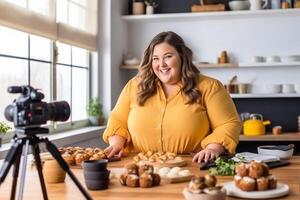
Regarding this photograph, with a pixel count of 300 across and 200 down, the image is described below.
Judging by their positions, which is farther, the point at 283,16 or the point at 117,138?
the point at 283,16

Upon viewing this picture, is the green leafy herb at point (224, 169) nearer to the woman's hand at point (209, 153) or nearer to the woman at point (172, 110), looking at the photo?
the woman's hand at point (209, 153)

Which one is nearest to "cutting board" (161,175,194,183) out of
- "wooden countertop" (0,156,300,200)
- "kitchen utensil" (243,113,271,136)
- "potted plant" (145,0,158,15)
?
"wooden countertop" (0,156,300,200)

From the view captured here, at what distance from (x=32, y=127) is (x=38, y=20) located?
7.24 feet

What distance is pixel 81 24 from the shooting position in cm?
422

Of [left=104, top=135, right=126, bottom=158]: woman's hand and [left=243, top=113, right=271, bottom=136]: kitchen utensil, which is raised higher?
[left=104, top=135, right=126, bottom=158]: woman's hand

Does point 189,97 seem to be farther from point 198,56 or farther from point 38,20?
point 198,56

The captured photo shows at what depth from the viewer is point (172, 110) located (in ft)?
7.63

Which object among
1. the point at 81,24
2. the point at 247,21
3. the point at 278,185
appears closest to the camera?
the point at 278,185

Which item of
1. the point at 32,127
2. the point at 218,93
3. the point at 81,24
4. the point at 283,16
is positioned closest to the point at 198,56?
the point at 283,16

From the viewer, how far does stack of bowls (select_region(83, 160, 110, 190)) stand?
1.49 metres

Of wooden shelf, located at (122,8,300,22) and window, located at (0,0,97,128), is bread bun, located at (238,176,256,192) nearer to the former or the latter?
window, located at (0,0,97,128)

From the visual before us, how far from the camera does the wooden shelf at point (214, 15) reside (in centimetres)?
462

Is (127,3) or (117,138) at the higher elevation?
(127,3)

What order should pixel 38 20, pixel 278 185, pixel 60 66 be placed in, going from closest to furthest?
pixel 278 185
pixel 38 20
pixel 60 66
